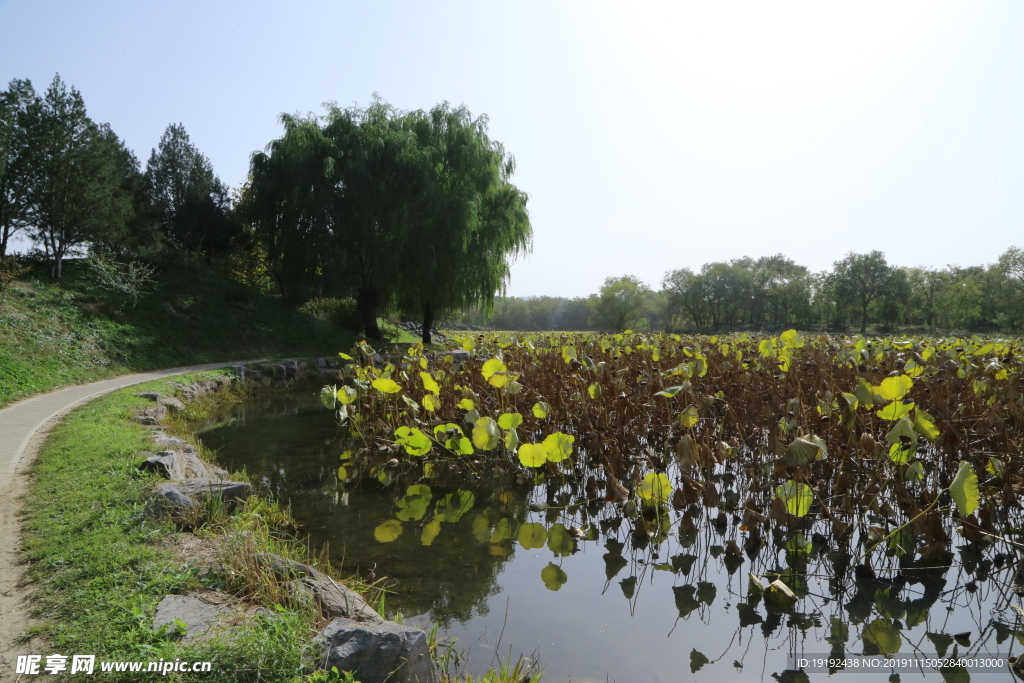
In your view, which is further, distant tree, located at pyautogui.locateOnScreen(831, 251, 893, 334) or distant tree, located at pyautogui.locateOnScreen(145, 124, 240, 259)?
distant tree, located at pyautogui.locateOnScreen(831, 251, 893, 334)

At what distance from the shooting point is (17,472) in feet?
15.4

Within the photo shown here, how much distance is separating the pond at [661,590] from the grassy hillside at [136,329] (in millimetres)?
6837

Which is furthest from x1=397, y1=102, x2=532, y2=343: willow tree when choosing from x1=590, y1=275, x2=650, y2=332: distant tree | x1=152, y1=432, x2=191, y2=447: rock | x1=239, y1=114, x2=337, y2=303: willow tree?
x1=590, y1=275, x2=650, y2=332: distant tree

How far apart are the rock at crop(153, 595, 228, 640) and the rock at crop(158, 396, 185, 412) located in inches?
273

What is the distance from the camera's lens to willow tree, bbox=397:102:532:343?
56.9 ft

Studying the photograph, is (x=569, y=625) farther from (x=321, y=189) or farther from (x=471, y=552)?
(x=321, y=189)

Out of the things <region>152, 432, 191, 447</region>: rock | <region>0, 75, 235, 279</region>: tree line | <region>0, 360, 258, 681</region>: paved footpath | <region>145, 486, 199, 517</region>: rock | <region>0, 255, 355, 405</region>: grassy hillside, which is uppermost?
<region>0, 75, 235, 279</region>: tree line

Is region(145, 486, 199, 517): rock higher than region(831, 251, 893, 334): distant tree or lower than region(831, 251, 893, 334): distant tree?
lower

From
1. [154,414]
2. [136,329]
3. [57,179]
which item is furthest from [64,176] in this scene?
[154,414]

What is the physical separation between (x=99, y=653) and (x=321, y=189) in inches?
645

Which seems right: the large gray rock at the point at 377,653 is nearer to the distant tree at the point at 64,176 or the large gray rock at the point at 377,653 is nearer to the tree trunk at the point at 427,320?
the distant tree at the point at 64,176

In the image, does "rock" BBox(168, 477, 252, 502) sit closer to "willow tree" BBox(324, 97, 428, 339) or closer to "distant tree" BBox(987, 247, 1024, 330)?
"willow tree" BBox(324, 97, 428, 339)

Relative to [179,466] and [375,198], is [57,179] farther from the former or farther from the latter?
[179,466]

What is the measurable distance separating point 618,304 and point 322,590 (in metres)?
50.6
